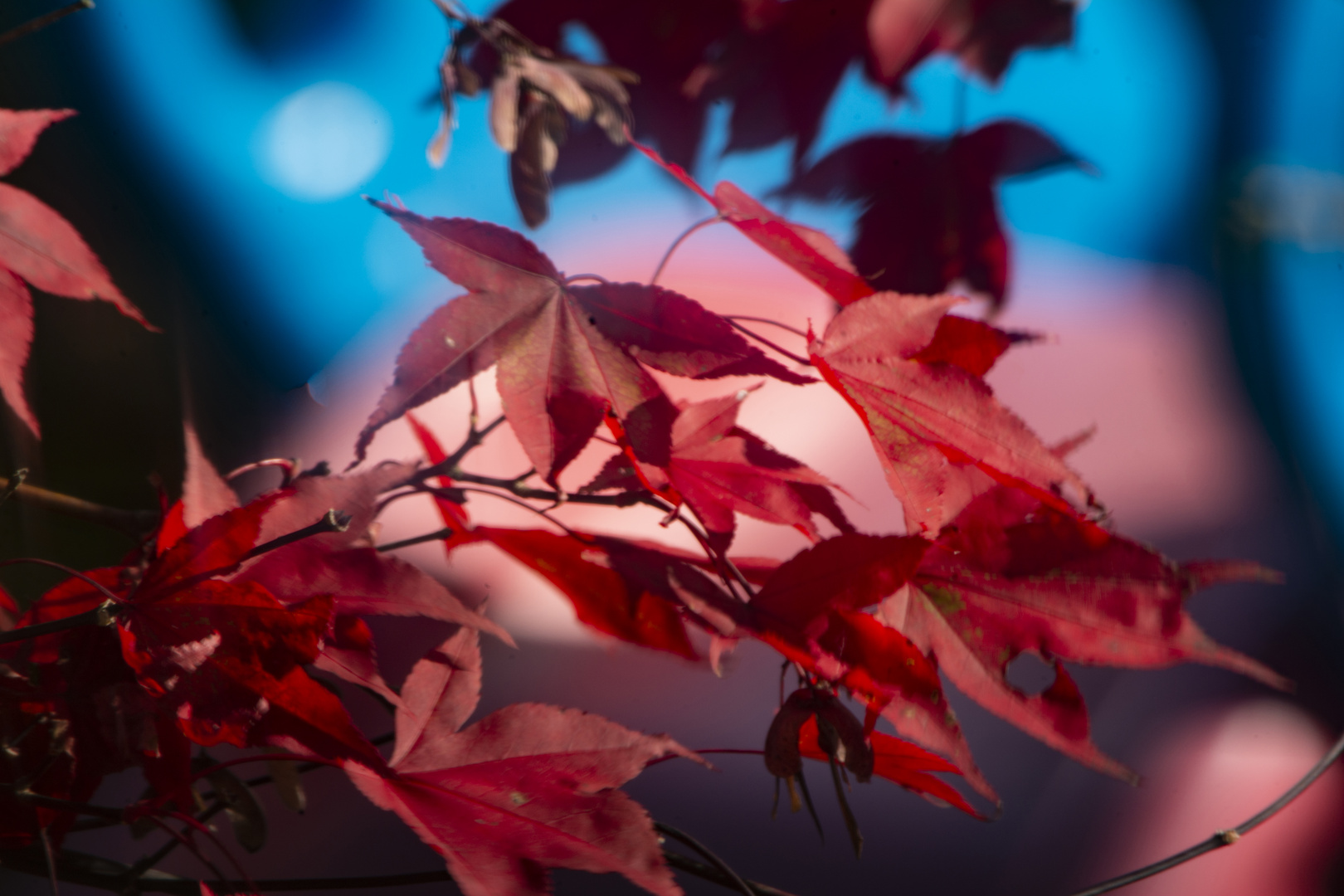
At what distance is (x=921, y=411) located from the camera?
0.25 metres

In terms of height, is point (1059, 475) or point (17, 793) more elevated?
point (1059, 475)

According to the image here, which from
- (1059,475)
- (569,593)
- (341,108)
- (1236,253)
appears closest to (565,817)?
(569,593)

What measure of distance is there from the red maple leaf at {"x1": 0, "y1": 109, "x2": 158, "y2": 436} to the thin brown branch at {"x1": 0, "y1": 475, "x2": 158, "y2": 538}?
29 millimetres

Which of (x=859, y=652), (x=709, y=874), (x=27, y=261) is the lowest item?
(x=709, y=874)

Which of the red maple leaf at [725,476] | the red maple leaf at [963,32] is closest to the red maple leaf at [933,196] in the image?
the red maple leaf at [963,32]

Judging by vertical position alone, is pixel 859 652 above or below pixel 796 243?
below

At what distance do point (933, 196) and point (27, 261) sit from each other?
15.6 inches

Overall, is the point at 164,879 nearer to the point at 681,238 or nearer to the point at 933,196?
the point at 681,238

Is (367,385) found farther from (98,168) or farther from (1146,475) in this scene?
(1146,475)

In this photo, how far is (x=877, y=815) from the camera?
1.16 ft

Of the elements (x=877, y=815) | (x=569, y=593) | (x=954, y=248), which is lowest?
(x=877, y=815)

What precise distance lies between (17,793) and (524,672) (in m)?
0.18

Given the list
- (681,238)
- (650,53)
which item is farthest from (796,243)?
(650,53)

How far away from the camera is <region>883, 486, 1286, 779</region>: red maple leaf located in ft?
0.87
